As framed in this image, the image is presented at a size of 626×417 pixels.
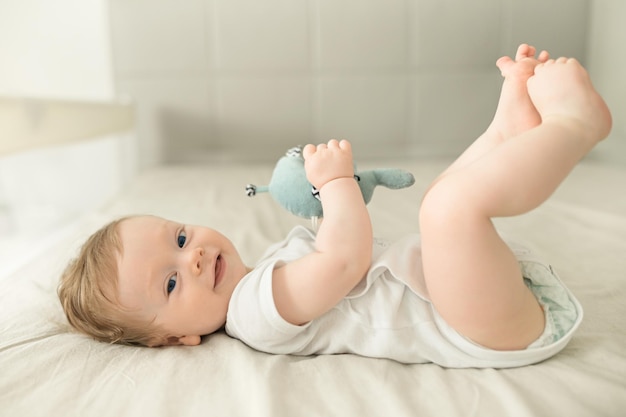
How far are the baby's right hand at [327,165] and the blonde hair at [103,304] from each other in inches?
9.5

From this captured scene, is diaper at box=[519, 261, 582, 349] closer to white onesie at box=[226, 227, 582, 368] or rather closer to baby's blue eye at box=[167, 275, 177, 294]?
white onesie at box=[226, 227, 582, 368]

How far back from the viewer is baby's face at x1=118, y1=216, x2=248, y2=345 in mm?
705

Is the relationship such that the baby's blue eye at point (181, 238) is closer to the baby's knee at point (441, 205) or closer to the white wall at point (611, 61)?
the baby's knee at point (441, 205)

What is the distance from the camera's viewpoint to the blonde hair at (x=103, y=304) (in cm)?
71

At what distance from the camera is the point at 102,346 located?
27.5 inches

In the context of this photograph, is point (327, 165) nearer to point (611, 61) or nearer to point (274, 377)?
point (274, 377)

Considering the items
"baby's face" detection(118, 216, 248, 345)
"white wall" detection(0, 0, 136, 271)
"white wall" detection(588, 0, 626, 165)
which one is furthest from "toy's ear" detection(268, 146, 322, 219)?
"white wall" detection(0, 0, 136, 271)

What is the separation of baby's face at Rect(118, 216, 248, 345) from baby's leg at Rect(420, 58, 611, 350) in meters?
0.25

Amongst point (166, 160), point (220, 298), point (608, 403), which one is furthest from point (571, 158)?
point (166, 160)

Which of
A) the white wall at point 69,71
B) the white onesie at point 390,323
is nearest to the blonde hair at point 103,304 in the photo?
the white onesie at point 390,323

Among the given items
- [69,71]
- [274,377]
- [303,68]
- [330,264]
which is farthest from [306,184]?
[69,71]

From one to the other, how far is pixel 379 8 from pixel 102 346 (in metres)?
1.72

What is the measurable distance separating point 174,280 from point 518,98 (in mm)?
461

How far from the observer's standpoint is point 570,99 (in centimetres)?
63
